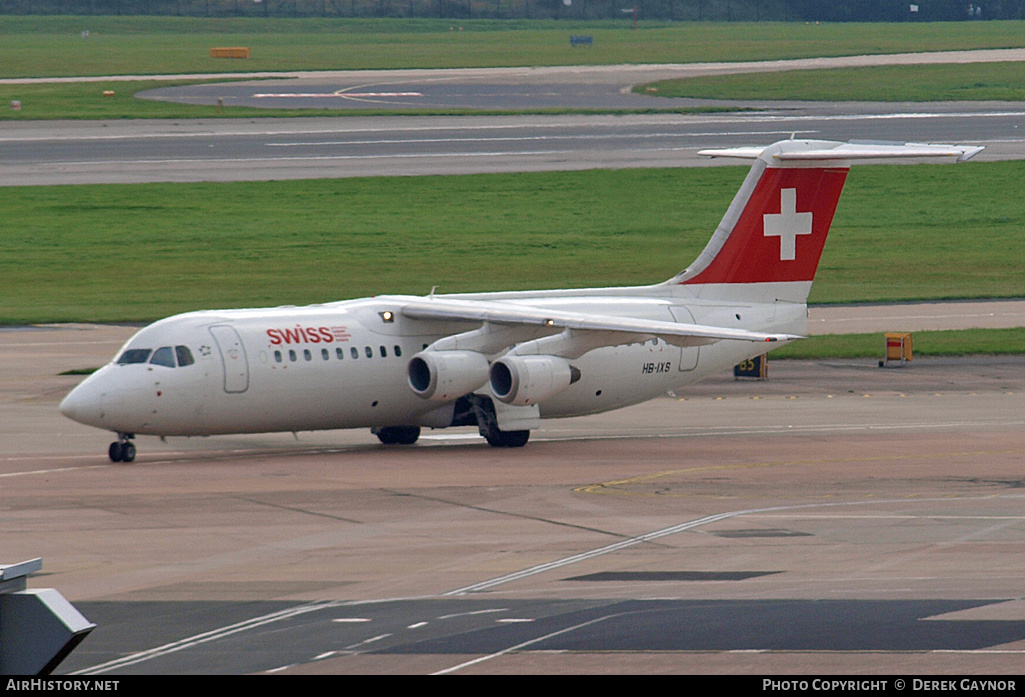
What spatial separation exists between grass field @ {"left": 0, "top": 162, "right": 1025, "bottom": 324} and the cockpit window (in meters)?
20.5

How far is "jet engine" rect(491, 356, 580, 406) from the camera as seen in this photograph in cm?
3362

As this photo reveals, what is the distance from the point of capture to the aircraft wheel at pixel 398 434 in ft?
118

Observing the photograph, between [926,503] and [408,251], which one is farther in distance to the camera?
[408,251]

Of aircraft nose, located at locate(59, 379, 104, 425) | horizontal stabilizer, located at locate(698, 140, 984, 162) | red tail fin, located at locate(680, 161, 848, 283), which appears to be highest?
horizontal stabilizer, located at locate(698, 140, 984, 162)

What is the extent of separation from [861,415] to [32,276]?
34.2 metres

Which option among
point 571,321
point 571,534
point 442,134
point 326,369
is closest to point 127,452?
point 326,369

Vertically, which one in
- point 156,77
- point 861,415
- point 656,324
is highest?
point 156,77

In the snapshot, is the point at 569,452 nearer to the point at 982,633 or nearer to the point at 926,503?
the point at 926,503

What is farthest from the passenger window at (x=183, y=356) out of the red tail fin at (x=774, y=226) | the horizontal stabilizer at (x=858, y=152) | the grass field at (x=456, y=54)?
the grass field at (x=456, y=54)

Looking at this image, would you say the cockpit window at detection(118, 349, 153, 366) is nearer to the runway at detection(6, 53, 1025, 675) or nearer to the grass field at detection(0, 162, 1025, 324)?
the runway at detection(6, 53, 1025, 675)

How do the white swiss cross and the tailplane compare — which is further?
the white swiss cross

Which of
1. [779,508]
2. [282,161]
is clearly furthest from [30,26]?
[779,508]

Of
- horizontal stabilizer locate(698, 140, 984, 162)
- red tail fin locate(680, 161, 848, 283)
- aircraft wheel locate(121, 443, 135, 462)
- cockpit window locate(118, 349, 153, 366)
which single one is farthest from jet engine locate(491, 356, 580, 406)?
horizontal stabilizer locate(698, 140, 984, 162)

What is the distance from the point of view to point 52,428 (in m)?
36.9
